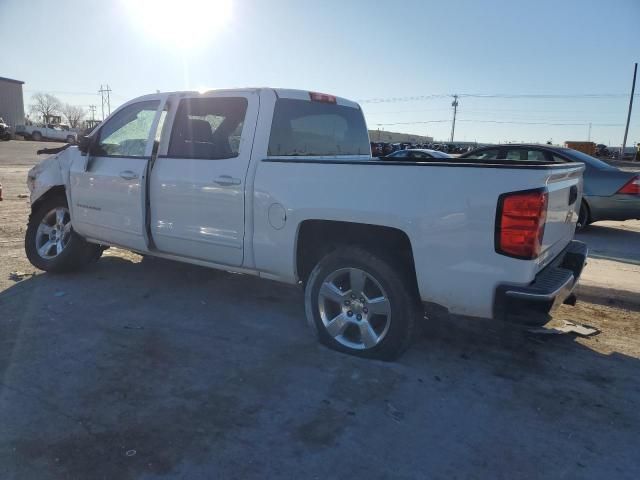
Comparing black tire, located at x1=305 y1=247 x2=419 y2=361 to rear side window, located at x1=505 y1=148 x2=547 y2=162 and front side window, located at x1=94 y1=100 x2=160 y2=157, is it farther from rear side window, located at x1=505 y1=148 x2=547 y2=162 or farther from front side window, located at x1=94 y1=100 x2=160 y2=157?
rear side window, located at x1=505 y1=148 x2=547 y2=162

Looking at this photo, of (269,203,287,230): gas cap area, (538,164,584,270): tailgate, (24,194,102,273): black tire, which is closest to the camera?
(538,164,584,270): tailgate

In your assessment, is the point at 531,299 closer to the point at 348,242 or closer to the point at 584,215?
the point at 348,242

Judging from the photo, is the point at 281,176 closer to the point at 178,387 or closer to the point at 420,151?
the point at 178,387

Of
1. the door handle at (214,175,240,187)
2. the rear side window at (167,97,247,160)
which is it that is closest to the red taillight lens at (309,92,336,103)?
the rear side window at (167,97,247,160)

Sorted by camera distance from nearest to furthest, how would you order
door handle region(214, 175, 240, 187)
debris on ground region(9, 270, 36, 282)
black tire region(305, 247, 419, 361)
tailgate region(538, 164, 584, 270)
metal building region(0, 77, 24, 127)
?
1. tailgate region(538, 164, 584, 270)
2. black tire region(305, 247, 419, 361)
3. door handle region(214, 175, 240, 187)
4. debris on ground region(9, 270, 36, 282)
5. metal building region(0, 77, 24, 127)

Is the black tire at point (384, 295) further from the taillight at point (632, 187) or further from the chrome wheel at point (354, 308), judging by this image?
the taillight at point (632, 187)

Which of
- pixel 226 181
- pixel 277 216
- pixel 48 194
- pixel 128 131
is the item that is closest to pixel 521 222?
pixel 277 216

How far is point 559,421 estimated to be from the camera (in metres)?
2.97

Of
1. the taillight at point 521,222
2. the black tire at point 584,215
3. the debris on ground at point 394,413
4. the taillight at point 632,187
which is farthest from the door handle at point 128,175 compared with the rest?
the taillight at point 632,187

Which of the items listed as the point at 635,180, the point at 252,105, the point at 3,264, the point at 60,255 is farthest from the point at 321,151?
the point at 635,180

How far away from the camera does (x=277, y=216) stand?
3.87 meters

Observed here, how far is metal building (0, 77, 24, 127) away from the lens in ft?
221

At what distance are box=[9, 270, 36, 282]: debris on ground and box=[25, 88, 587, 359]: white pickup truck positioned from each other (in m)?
0.23

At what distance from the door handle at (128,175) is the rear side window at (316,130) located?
1.47 metres
